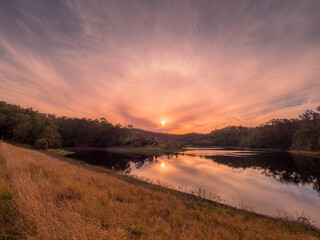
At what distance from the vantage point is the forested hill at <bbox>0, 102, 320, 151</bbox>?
51.1 m

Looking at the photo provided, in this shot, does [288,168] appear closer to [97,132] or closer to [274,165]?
[274,165]

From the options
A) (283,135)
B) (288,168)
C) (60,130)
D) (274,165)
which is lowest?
(288,168)

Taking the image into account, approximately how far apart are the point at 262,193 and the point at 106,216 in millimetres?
18653

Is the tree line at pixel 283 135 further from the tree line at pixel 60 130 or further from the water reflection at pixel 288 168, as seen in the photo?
the tree line at pixel 60 130

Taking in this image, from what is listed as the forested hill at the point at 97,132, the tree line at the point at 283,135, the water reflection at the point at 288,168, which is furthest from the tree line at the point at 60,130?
the tree line at the point at 283,135

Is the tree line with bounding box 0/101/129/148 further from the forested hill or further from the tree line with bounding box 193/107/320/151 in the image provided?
the tree line with bounding box 193/107/320/151

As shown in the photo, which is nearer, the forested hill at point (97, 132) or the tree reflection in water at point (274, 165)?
the tree reflection in water at point (274, 165)

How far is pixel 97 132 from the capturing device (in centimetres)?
9188

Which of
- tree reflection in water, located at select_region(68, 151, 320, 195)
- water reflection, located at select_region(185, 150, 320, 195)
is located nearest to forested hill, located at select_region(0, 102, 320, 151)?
tree reflection in water, located at select_region(68, 151, 320, 195)

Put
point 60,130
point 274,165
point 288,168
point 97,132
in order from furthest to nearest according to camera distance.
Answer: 1. point 97,132
2. point 60,130
3. point 274,165
4. point 288,168

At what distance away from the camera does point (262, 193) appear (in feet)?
51.3

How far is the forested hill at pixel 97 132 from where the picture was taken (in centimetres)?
5109

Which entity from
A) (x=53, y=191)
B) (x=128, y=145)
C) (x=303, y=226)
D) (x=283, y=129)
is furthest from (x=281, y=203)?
(x=283, y=129)

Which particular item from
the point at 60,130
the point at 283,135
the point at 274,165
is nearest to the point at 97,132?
the point at 60,130
